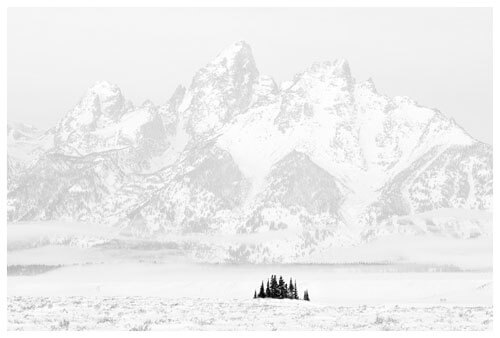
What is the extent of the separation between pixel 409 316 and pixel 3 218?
1817 inches

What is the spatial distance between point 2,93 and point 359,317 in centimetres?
4486

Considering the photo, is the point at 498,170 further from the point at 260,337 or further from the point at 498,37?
the point at 260,337

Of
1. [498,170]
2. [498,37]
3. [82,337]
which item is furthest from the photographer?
[498,170]

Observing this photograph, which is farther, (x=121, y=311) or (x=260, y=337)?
(x=121, y=311)

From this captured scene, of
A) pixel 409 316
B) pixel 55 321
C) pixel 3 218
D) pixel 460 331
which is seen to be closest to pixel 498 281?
pixel 409 316

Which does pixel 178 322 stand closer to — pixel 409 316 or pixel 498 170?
pixel 409 316

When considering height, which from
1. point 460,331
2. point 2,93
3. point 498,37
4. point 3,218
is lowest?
point 460,331

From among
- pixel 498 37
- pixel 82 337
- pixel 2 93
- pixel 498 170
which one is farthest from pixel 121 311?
pixel 498 170

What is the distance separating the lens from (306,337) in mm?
66312

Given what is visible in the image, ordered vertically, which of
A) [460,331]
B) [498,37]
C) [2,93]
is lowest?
[460,331]

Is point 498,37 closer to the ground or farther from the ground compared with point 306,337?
farther from the ground

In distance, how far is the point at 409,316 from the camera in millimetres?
85688

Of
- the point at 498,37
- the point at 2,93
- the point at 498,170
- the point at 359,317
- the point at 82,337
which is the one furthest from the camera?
the point at 498,170

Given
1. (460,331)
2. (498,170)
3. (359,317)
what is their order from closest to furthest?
(460,331)
(359,317)
(498,170)
